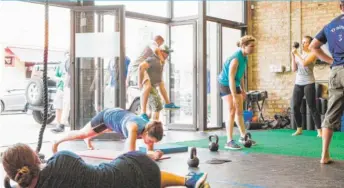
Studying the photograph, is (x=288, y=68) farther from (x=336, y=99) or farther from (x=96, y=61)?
(x=336, y=99)

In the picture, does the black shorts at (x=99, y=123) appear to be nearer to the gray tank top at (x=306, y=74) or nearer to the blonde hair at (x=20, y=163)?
the blonde hair at (x=20, y=163)

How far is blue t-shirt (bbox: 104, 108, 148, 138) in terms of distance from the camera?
353 cm

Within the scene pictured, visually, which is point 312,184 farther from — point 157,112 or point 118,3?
point 118,3

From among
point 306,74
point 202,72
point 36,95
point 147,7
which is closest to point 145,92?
point 202,72

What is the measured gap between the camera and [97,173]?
1.97m

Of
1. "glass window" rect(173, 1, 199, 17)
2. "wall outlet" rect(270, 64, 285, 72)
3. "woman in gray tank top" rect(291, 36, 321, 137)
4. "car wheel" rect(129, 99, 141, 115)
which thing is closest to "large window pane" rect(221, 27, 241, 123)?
"wall outlet" rect(270, 64, 285, 72)

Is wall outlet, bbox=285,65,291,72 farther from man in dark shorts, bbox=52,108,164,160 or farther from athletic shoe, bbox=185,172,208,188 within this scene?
athletic shoe, bbox=185,172,208,188

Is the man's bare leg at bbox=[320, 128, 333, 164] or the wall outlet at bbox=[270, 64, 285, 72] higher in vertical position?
the wall outlet at bbox=[270, 64, 285, 72]

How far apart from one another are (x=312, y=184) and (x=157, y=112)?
3249 mm

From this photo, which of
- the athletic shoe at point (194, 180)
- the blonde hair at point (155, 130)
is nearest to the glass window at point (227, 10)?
the blonde hair at point (155, 130)

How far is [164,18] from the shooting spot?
26.2 ft

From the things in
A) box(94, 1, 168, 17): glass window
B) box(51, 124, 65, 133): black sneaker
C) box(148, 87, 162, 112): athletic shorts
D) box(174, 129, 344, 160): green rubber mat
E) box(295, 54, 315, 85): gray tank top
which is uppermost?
box(94, 1, 168, 17): glass window

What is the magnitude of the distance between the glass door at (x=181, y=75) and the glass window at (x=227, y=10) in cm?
75

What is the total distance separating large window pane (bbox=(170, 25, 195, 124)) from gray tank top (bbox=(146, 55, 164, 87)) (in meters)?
1.99
